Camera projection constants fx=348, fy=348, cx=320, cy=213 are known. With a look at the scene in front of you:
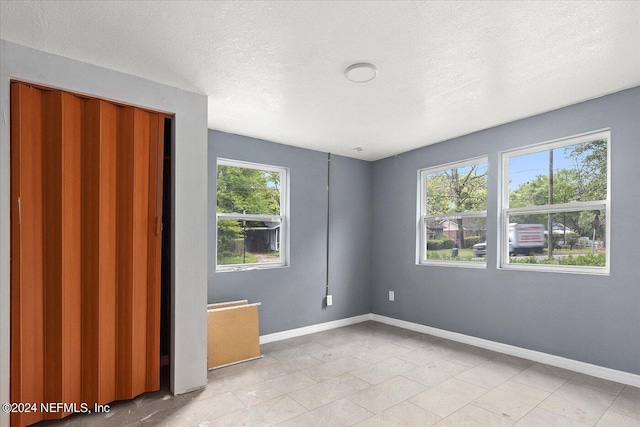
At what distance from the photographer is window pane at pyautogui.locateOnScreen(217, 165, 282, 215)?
3938mm

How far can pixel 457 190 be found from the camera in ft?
14.0

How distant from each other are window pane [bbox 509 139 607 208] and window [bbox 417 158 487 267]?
382 mm

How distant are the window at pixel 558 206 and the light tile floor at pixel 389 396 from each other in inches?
40.0

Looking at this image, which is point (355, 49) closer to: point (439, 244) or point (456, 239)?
point (456, 239)

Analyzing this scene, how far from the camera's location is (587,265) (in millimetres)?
3133

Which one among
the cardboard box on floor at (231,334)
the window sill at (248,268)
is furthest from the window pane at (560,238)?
the cardboard box on floor at (231,334)

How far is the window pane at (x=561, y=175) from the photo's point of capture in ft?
10.2

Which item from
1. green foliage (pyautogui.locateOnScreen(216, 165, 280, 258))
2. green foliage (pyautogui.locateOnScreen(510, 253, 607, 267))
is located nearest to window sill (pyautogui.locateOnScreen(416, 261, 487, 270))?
green foliage (pyautogui.locateOnScreen(510, 253, 607, 267))

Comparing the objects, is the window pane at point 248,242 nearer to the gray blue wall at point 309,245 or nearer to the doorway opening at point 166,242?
the gray blue wall at point 309,245

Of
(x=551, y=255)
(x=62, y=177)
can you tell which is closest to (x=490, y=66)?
(x=551, y=255)

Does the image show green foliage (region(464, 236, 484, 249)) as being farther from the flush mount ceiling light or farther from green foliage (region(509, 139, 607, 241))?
the flush mount ceiling light

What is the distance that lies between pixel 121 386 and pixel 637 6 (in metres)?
3.92

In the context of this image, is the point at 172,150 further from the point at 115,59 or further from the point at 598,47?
the point at 598,47

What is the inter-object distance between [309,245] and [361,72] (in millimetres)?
2556
